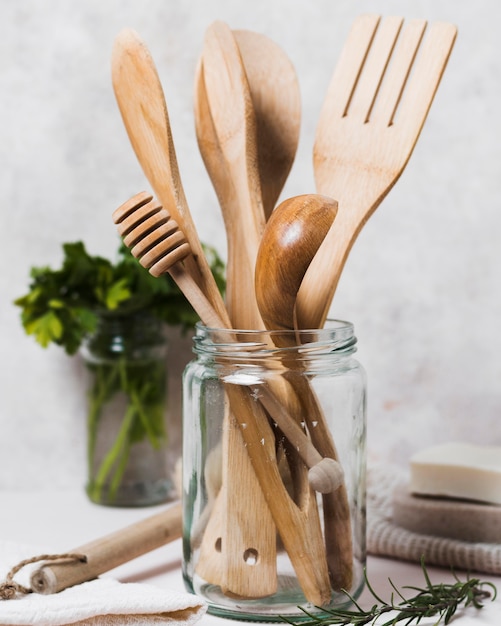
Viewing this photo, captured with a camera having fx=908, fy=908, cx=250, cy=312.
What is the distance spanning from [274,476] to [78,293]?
406mm

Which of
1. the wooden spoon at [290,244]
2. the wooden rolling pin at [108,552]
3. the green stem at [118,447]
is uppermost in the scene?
the wooden spoon at [290,244]

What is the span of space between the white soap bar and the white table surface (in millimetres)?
67

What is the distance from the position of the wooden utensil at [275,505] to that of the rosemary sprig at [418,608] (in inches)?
1.0

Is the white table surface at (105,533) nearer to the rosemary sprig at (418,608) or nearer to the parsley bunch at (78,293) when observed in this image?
the rosemary sprig at (418,608)

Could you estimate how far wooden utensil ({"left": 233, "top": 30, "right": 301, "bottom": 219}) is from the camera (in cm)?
71

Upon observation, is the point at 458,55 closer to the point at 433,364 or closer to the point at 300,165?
the point at 300,165

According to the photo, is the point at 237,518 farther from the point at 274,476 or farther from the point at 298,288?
the point at 298,288

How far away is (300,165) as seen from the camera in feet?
3.26

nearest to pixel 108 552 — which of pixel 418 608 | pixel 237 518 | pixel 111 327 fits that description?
pixel 237 518

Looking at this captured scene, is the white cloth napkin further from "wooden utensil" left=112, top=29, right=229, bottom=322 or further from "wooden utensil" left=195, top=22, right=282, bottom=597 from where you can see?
"wooden utensil" left=112, top=29, right=229, bottom=322

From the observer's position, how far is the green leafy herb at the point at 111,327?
3.03 feet

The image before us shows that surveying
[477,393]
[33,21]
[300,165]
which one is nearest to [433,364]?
[477,393]

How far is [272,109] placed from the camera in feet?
2.33

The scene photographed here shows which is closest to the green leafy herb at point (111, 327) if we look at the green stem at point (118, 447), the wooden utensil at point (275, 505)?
the green stem at point (118, 447)
